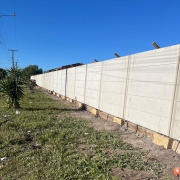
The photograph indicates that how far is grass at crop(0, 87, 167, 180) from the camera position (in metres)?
2.56

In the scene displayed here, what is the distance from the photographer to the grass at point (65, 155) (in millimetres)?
2557

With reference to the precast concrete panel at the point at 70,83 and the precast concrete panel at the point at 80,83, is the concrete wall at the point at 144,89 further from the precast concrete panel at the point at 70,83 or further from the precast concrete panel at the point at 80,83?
the precast concrete panel at the point at 70,83

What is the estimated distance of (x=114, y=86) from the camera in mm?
5977

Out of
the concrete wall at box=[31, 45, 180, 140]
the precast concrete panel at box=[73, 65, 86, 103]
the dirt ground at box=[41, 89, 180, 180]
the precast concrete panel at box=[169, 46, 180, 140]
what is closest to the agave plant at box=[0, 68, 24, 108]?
the precast concrete panel at box=[73, 65, 86, 103]

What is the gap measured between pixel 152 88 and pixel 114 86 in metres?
1.90

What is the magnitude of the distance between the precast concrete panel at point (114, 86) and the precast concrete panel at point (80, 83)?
2.51 meters

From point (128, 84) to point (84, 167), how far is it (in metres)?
3.15

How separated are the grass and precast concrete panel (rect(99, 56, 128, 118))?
1517 mm

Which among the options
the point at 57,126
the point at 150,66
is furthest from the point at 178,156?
the point at 57,126

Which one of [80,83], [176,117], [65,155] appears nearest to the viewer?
[65,155]

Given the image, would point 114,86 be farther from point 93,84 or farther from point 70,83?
point 70,83

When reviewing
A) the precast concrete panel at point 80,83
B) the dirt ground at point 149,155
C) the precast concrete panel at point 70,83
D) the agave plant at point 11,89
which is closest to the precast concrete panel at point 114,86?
the dirt ground at point 149,155

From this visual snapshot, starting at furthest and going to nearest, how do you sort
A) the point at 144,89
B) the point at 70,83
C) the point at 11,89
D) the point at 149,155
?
the point at 70,83 → the point at 11,89 → the point at 144,89 → the point at 149,155

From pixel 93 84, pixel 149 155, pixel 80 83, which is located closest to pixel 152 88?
pixel 149 155
